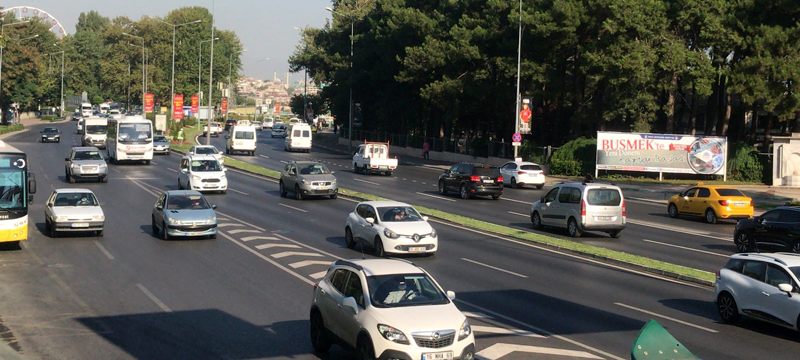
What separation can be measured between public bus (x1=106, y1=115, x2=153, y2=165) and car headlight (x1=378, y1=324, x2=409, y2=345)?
168 feet

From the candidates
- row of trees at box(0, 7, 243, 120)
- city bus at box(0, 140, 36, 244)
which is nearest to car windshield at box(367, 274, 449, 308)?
city bus at box(0, 140, 36, 244)

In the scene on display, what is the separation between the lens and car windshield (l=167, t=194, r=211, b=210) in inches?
1141

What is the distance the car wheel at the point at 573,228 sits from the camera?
102ft

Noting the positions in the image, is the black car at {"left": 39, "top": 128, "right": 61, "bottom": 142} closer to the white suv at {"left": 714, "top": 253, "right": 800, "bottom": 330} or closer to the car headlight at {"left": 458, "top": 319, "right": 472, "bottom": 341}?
the white suv at {"left": 714, "top": 253, "right": 800, "bottom": 330}

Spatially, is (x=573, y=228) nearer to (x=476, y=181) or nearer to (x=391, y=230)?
(x=391, y=230)

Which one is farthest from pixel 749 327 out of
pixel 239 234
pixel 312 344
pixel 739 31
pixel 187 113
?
pixel 187 113

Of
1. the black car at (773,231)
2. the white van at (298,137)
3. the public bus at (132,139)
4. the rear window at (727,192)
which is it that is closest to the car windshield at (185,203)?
the black car at (773,231)

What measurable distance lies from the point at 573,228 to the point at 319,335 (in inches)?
721

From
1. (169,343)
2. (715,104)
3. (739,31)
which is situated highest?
(739,31)

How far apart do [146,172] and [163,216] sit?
94.5ft

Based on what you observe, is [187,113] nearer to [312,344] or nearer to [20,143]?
[20,143]

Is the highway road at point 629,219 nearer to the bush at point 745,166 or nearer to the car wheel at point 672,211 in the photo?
the car wheel at point 672,211

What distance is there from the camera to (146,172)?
56281 mm

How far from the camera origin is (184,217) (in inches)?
1118
